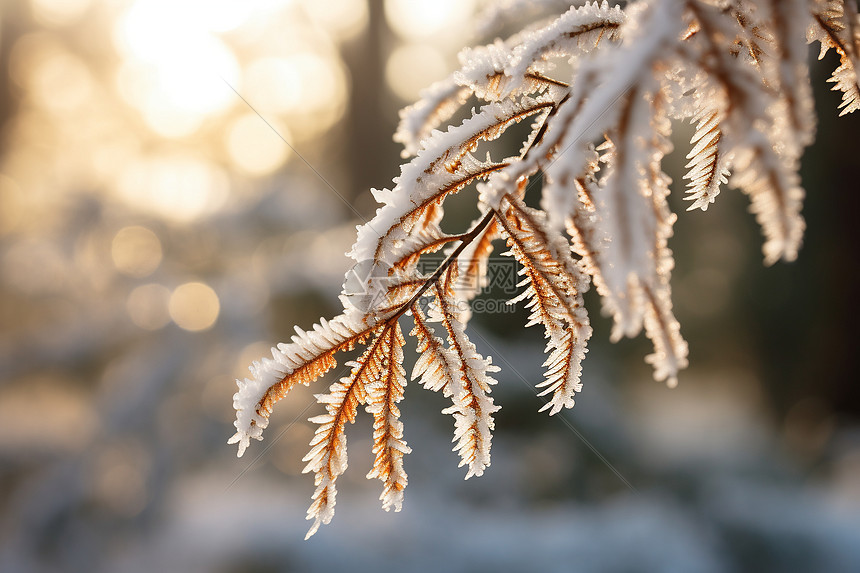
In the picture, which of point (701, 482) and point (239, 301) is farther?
point (701, 482)

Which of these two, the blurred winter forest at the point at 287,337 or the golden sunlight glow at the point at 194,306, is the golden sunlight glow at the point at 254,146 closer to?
the blurred winter forest at the point at 287,337

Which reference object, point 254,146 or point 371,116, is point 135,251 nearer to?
point 371,116

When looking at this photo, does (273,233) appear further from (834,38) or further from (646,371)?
(646,371)

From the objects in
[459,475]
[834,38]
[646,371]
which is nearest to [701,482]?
[459,475]

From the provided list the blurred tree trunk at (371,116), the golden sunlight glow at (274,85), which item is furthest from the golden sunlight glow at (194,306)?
the golden sunlight glow at (274,85)

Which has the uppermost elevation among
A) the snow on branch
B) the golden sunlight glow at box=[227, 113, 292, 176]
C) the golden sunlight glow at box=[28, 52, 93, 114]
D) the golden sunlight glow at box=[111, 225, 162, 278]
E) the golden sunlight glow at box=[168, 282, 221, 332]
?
the golden sunlight glow at box=[28, 52, 93, 114]

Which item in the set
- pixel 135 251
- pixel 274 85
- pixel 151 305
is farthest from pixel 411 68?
pixel 151 305

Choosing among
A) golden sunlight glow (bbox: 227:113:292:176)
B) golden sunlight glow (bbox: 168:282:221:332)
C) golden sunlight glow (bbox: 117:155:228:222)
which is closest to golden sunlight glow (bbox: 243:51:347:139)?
golden sunlight glow (bbox: 227:113:292:176)

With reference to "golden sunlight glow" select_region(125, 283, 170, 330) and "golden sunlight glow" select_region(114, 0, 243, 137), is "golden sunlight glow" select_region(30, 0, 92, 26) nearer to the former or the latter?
"golden sunlight glow" select_region(114, 0, 243, 137)
